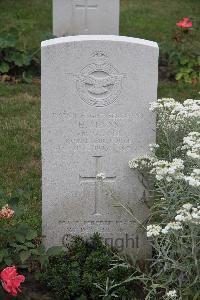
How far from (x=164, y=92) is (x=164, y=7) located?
502 cm

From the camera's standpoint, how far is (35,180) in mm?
5617

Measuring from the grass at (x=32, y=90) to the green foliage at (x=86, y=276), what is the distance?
48 cm

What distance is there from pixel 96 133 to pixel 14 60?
388cm

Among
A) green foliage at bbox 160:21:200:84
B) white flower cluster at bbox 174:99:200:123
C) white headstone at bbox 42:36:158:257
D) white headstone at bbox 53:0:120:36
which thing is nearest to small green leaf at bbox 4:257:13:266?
white headstone at bbox 42:36:158:257

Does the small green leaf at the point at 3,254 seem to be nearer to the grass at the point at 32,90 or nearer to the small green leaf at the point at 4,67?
the grass at the point at 32,90

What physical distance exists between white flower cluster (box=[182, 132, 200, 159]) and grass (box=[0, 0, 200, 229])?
2.96ft

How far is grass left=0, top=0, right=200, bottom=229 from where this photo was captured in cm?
562

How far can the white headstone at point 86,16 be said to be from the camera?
8.79 m

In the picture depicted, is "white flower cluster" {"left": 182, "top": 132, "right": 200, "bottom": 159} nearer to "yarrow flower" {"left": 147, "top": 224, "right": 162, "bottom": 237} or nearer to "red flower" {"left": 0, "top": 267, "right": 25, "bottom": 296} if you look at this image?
"yarrow flower" {"left": 147, "top": 224, "right": 162, "bottom": 237}

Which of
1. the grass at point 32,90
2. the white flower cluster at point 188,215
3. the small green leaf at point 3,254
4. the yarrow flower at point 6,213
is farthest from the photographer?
the grass at point 32,90

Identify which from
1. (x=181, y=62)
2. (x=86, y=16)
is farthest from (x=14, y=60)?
(x=181, y=62)

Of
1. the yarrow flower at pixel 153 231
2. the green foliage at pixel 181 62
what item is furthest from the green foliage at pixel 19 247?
the green foliage at pixel 181 62

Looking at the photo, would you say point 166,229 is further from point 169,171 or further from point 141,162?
point 141,162

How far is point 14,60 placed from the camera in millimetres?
7809
